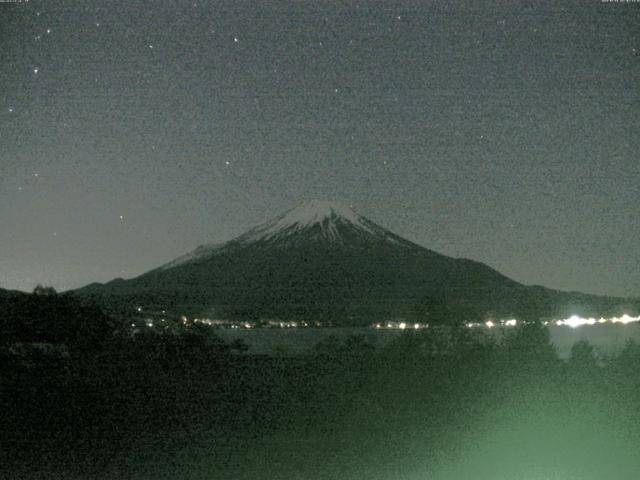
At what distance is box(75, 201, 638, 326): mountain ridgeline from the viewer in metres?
51.5

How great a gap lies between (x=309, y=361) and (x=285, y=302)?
39.1 metres

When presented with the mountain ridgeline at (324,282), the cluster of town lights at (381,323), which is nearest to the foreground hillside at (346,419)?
the cluster of town lights at (381,323)

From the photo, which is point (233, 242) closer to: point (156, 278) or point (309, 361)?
point (156, 278)

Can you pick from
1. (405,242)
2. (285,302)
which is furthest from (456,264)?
(285,302)

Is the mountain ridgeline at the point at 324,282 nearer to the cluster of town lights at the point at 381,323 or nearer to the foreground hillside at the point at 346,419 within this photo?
the cluster of town lights at the point at 381,323

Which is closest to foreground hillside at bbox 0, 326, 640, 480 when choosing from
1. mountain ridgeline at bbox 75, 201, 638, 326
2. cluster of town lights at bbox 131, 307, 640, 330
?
cluster of town lights at bbox 131, 307, 640, 330

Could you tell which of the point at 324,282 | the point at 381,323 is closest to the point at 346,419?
the point at 381,323

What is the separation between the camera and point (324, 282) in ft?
209

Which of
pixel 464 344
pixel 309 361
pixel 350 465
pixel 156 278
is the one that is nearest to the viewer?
pixel 350 465

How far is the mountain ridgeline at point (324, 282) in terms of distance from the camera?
169ft

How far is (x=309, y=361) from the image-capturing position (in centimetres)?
1780

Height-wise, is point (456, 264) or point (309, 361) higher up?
point (456, 264)

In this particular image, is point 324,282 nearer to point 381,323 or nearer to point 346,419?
point 381,323

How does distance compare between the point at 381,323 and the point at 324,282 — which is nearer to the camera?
the point at 381,323
